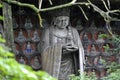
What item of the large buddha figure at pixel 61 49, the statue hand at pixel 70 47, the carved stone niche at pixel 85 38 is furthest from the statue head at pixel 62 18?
the carved stone niche at pixel 85 38

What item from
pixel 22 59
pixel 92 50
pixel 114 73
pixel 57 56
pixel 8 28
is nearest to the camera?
pixel 8 28

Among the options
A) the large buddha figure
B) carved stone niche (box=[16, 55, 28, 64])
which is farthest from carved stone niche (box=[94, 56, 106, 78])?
carved stone niche (box=[16, 55, 28, 64])

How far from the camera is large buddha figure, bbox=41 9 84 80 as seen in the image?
19.3 feet

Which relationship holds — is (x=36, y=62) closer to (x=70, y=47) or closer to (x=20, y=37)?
(x=20, y=37)

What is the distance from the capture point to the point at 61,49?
5.88 meters

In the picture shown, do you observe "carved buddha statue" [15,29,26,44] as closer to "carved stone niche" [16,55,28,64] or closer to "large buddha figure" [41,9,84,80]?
"carved stone niche" [16,55,28,64]

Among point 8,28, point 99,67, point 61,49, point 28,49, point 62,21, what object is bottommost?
point 99,67

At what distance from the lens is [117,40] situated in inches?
226

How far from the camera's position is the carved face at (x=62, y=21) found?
19.9 ft

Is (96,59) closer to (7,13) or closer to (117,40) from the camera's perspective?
(117,40)

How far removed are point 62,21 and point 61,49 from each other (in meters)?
0.46

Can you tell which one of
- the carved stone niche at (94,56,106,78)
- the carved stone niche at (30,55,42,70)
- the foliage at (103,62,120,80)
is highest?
the foliage at (103,62,120,80)

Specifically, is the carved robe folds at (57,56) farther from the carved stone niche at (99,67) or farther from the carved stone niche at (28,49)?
the carved stone niche at (99,67)

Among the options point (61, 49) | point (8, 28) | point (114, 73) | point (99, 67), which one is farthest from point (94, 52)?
point (8, 28)
